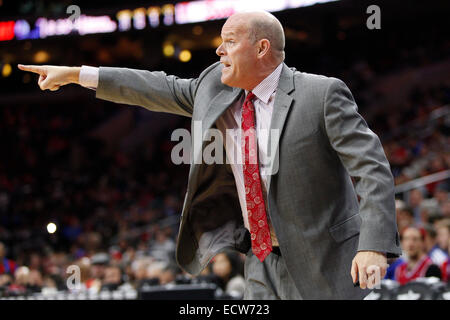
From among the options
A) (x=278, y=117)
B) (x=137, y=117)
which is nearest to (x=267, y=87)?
(x=278, y=117)

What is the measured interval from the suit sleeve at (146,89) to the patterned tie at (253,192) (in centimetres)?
32

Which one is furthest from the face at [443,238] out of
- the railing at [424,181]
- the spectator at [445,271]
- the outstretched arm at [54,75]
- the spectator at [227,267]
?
the outstretched arm at [54,75]

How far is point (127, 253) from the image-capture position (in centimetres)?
1024

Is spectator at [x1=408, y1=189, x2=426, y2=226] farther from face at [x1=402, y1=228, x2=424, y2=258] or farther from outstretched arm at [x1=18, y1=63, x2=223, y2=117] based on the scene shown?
outstretched arm at [x1=18, y1=63, x2=223, y2=117]

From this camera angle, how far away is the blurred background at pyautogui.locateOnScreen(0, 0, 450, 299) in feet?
35.9

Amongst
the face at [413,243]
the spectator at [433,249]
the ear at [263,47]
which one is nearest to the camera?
the ear at [263,47]

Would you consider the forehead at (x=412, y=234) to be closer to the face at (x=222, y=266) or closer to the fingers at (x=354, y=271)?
the face at (x=222, y=266)

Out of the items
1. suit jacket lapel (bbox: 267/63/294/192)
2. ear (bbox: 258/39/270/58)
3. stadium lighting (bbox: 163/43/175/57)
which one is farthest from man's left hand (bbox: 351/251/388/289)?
stadium lighting (bbox: 163/43/175/57)

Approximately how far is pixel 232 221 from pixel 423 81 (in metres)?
13.3

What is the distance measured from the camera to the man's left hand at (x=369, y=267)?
2.18 m

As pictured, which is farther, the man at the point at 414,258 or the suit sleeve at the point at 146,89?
the man at the point at 414,258

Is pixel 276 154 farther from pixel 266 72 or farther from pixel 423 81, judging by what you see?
pixel 423 81

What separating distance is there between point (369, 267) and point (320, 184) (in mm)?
371
